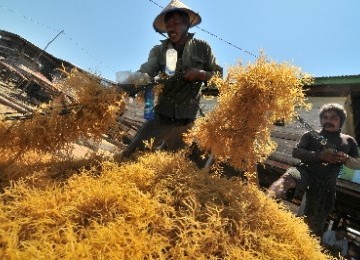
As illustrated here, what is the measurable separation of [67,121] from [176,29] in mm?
2195

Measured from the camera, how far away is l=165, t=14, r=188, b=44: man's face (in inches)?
198

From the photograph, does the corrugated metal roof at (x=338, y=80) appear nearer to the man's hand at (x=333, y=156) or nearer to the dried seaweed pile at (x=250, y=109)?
the man's hand at (x=333, y=156)

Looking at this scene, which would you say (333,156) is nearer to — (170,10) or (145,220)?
(170,10)

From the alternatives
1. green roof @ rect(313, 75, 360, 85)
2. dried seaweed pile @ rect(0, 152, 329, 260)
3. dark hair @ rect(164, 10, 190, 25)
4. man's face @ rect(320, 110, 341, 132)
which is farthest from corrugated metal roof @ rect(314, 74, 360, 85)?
dried seaweed pile @ rect(0, 152, 329, 260)

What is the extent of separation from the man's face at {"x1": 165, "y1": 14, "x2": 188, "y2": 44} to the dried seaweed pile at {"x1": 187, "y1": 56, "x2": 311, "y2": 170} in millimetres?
1547

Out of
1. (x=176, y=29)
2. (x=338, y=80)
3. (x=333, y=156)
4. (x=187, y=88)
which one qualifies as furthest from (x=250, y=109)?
(x=338, y=80)

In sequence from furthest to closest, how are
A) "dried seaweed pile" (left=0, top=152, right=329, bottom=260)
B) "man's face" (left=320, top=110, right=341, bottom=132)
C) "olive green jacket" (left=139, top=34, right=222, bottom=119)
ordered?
"man's face" (left=320, top=110, right=341, bottom=132), "olive green jacket" (left=139, top=34, right=222, bottom=119), "dried seaweed pile" (left=0, top=152, right=329, bottom=260)

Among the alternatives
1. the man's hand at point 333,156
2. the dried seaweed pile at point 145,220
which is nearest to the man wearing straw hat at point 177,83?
the dried seaweed pile at point 145,220

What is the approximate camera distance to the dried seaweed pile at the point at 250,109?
351cm

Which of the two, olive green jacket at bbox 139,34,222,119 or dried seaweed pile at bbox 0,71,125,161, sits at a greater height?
olive green jacket at bbox 139,34,222,119

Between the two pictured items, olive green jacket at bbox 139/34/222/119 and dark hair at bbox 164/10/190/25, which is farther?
dark hair at bbox 164/10/190/25

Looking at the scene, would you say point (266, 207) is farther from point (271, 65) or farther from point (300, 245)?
point (271, 65)

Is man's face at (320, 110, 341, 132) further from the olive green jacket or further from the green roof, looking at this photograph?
the green roof

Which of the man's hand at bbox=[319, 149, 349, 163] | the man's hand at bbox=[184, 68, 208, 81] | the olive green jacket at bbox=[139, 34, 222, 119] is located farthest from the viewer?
the man's hand at bbox=[319, 149, 349, 163]
